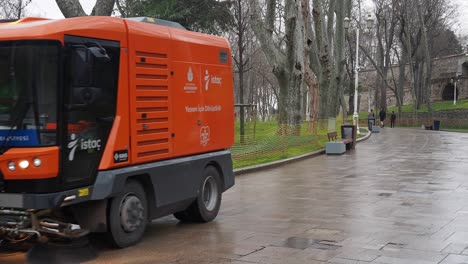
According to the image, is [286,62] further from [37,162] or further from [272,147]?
[37,162]

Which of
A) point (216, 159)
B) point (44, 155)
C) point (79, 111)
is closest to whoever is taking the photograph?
point (44, 155)

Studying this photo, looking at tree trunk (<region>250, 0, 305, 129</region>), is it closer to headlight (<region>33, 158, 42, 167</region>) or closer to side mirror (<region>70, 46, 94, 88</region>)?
side mirror (<region>70, 46, 94, 88</region>)

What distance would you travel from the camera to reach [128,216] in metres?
7.22

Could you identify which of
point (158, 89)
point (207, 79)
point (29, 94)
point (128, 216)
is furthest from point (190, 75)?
point (29, 94)

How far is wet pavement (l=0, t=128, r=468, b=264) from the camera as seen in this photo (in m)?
6.82

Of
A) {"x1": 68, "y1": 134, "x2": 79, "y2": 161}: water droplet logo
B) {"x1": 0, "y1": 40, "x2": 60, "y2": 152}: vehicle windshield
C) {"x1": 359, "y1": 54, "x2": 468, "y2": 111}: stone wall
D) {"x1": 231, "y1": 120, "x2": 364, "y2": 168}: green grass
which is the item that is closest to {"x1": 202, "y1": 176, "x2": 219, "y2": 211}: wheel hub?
{"x1": 68, "y1": 134, "x2": 79, "y2": 161}: water droplet logo

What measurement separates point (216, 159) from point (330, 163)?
1043 centimetres

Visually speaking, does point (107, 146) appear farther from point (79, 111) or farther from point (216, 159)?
point (216, 159)

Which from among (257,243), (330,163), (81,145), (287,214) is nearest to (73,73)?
(81,145)

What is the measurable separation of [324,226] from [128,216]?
310 centimetres

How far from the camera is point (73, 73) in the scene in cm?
628

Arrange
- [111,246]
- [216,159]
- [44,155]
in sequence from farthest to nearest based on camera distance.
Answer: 1. [216,159]
2. [111,246]
3. [44,155]

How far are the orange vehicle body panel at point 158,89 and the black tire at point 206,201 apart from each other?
1.56ft

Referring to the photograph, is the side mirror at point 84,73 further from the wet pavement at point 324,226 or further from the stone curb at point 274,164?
the stone curb at point 274,164
